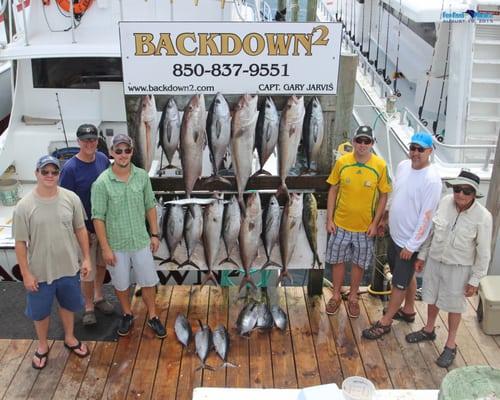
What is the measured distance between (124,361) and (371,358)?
5.83 feet

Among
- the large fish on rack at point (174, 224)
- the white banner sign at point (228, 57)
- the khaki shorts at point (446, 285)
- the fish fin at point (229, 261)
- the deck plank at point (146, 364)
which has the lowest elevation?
the deck plank at point (146, 364)

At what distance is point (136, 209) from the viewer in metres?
3.84

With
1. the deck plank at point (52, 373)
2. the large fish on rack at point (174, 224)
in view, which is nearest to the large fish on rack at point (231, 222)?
the large fish on rack at point (174, 224)

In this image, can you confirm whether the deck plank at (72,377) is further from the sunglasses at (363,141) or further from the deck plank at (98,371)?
the sunglasses at (363,141)

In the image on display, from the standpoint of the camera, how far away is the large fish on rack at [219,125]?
384 cm

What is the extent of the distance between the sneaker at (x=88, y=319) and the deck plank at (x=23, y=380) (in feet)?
1.45

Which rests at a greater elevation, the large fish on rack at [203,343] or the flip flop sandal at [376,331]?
the large fish on rack at [203,343]

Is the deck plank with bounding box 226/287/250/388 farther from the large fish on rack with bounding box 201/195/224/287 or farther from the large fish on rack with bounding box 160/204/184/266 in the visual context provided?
the large fish on rack with bounding box 160/204/184/266

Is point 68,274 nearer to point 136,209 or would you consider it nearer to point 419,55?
point 136,209

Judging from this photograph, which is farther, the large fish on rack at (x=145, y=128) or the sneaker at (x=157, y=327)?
the sneaker at (x=157, y=327)

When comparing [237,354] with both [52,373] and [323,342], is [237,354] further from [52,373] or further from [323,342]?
[52,373]

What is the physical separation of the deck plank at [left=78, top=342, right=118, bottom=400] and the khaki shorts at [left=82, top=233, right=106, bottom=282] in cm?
50

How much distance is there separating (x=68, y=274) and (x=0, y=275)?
240 cm

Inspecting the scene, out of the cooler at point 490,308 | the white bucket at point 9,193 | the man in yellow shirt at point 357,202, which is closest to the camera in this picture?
the man in yellow shirt at point 357,202
